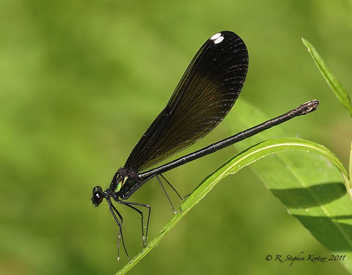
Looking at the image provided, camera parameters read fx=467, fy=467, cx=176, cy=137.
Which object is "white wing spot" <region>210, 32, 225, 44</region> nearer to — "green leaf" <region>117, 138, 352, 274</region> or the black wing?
the black wing

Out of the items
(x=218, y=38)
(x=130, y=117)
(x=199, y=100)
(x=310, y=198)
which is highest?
(x=130, y=117)

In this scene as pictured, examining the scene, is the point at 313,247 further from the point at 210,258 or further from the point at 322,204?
the point at 322,204

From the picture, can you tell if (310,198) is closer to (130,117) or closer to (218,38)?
(218,38)

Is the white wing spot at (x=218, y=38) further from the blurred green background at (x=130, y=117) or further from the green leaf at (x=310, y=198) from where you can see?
the blurred green background at (x=130, y=117)

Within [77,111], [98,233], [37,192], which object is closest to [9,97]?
[77,111]

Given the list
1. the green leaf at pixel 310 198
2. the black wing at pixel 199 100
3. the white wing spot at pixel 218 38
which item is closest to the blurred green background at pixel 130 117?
the black wing at pixel 199 100

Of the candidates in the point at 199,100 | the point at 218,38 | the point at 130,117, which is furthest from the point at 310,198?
the point at 130,117

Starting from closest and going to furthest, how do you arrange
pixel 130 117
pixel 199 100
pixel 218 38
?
pixel 218 38 → pixel 199 100 → pixel 130 117
